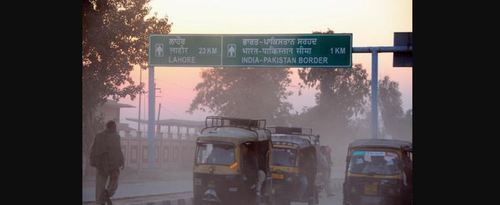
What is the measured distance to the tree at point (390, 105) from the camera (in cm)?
1820

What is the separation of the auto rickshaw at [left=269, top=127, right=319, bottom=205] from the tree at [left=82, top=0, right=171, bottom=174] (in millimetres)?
3047

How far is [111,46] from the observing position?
2116 cm

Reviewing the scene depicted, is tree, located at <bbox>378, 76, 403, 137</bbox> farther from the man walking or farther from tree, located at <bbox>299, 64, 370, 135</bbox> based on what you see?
the man walking

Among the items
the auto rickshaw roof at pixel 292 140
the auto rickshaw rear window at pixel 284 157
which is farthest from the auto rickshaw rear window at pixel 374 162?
the auto rickshaw rear window at pixel 284 157

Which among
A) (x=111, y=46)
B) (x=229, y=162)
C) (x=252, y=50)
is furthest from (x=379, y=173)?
(x=111, y=46)

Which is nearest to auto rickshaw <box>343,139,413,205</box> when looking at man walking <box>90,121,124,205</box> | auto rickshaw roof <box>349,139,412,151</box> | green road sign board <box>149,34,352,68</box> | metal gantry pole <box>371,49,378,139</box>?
auto rickshaw roof <box>349,139,412,151</box>

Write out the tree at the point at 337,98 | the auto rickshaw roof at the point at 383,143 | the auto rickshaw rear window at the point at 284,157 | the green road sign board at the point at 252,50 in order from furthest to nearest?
1. the auto rickshaw rear window at the point at 284,157
2. the green road sign board at the point at 252,50
3. the tree at the point at 337,98
4. the auto rickshaw roof at the point at 383,143

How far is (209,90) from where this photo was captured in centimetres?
1969

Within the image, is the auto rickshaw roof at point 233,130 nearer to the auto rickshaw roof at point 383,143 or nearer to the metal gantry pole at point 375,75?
the auto rickshaw roof at point 383,143

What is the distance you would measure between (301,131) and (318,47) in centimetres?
159

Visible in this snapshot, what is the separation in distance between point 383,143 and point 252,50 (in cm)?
310

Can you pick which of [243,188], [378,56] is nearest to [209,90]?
[243,188]

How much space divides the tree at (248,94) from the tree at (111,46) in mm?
1345

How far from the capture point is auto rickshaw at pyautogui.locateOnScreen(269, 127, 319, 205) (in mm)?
20625
